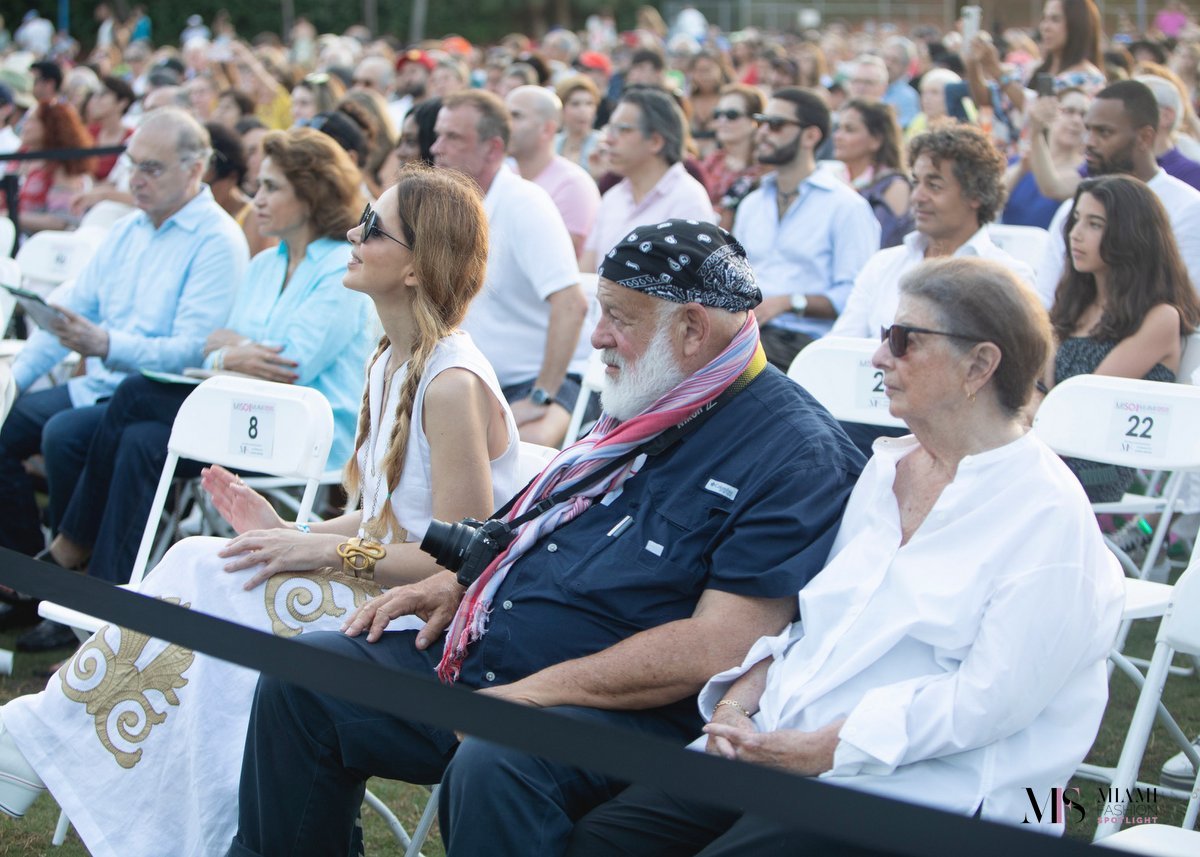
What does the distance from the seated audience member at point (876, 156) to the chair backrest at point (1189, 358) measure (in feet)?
8.42

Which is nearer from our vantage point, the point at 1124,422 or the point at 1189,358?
the point at 1124,422

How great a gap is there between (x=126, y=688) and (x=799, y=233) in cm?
419

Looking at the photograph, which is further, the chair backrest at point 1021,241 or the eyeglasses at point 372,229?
the chair backrest at point 1021,241

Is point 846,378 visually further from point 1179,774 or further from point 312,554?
point 312,554

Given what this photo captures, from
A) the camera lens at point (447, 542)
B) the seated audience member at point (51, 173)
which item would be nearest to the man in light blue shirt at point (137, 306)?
the camera lens at point (447, 542)

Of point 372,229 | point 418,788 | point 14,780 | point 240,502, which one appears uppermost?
point 372,229

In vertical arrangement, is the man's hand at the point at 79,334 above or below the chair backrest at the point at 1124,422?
below

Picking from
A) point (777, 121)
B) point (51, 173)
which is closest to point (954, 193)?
point (777, 121)

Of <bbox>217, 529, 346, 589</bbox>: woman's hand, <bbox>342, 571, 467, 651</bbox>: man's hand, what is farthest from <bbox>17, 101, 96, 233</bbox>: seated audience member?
<bbox>342, 571, 467, 651</bbox>: man's hand

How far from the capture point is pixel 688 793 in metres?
Result: 1.55

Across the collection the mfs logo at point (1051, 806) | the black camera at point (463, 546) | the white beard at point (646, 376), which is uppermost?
the white beard at point (646, 376)

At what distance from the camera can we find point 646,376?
279cm

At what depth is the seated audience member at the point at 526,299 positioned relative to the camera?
5.26 m

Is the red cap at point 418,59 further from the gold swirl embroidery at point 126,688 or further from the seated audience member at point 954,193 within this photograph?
the gold swirl embroidery at point 126,688
